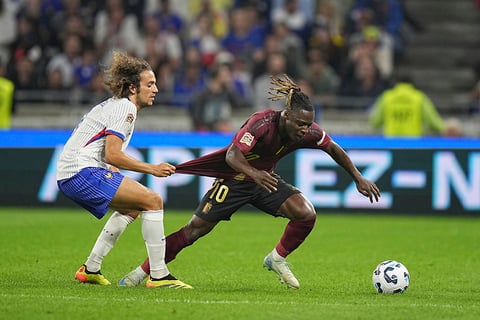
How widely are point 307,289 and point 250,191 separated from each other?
39.6 inches

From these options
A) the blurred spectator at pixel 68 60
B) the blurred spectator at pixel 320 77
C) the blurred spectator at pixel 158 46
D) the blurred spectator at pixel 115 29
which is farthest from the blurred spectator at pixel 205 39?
the blurred spectator at pixel 68 60

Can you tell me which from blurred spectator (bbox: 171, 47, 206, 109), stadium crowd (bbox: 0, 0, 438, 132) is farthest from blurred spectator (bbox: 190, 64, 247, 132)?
blurred spectator (bbox: 171, 47, 206, 109)

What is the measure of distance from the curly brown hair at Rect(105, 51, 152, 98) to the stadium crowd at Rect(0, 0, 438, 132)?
30.9 feet

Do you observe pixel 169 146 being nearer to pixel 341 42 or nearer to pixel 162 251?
pixel 341 42

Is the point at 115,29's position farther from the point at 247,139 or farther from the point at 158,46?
the point at 247,139

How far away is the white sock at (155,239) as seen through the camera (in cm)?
886

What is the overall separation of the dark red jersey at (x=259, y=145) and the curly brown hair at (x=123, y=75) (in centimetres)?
87

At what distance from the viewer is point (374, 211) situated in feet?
55.5

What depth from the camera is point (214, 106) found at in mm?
18297

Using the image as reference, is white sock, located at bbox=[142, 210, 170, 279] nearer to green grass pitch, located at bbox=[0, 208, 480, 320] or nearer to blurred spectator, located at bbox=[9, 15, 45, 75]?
green grass pitch, located at bbox=[0, 208, 480, 320]

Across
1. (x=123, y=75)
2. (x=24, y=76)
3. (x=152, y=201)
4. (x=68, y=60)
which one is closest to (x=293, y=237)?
(x=152, y=201)

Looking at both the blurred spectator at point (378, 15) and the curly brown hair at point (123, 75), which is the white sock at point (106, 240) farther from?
the blurred spectator at point (378, 15)

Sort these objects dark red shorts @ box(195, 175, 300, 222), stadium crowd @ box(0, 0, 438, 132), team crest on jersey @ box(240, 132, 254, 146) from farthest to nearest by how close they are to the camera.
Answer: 1. stadium crowd @ box(0, 0, 438, 132)
2. dark red shorts @ box(195, 175, 300, 222)
3. team crest on jersey @ box(240, 132, 254, 146)

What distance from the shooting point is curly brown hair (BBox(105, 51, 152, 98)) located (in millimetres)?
9031
